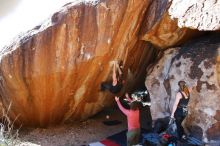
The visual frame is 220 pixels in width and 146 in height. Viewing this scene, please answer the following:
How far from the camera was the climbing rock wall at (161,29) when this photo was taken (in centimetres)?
663

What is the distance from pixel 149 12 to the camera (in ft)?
22.6

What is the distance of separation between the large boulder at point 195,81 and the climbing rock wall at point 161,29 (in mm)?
215

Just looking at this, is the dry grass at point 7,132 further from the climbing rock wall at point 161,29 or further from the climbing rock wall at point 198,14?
the climbing rock wall at point 198,14

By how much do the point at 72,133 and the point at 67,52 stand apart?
1.60 metres

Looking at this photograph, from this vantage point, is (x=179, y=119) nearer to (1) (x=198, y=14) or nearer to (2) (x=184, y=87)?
(2) (x=184, y=87)

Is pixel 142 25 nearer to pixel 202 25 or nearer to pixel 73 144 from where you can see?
pixel 202 25

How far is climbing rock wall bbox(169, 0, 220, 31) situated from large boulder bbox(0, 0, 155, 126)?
96cm

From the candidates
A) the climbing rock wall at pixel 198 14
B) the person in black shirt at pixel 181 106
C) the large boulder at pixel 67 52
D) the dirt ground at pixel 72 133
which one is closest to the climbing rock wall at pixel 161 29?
the large boulder at pixel 67 52

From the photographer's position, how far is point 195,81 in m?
6.35

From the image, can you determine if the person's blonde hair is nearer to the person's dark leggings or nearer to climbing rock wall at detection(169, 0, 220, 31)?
the person's dark leggings

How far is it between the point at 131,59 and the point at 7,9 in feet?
20.7

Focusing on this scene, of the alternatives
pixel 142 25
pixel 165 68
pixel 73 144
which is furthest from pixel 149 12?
pixel 73 144

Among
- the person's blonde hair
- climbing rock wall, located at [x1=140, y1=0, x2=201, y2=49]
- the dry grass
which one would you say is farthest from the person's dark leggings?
the dry grass

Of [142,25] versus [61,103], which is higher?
[142,25]
